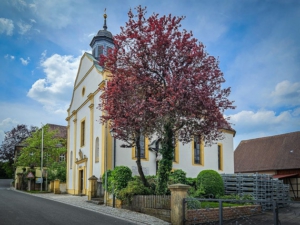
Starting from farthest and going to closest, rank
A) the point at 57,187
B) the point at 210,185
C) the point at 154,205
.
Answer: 1. the point at 57,187
2. the point at 210,185
3. the point at 154,205

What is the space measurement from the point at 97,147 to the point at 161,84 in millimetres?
9864

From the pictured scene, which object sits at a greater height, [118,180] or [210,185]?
[118,180]

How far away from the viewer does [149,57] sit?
1472 centimetres

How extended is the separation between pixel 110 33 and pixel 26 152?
1891cm

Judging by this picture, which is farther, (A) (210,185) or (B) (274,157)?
(B) (274,157)

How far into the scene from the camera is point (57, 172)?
115 ft

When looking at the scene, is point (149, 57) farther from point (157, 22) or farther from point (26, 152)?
point (26, 152)

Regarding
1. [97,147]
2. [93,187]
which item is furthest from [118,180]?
[97,147]

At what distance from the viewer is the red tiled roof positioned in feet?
110

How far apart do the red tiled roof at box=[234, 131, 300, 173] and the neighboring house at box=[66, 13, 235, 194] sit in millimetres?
5335

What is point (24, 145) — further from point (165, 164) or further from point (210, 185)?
point (165, 164)

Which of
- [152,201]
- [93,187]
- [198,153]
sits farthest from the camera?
[198,153]

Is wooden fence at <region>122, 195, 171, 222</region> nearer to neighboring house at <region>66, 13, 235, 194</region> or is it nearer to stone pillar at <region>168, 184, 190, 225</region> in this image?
stone pillar at <region>168, 184, 190, 225</region>

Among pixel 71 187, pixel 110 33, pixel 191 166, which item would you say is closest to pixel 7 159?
pixel 71 187
